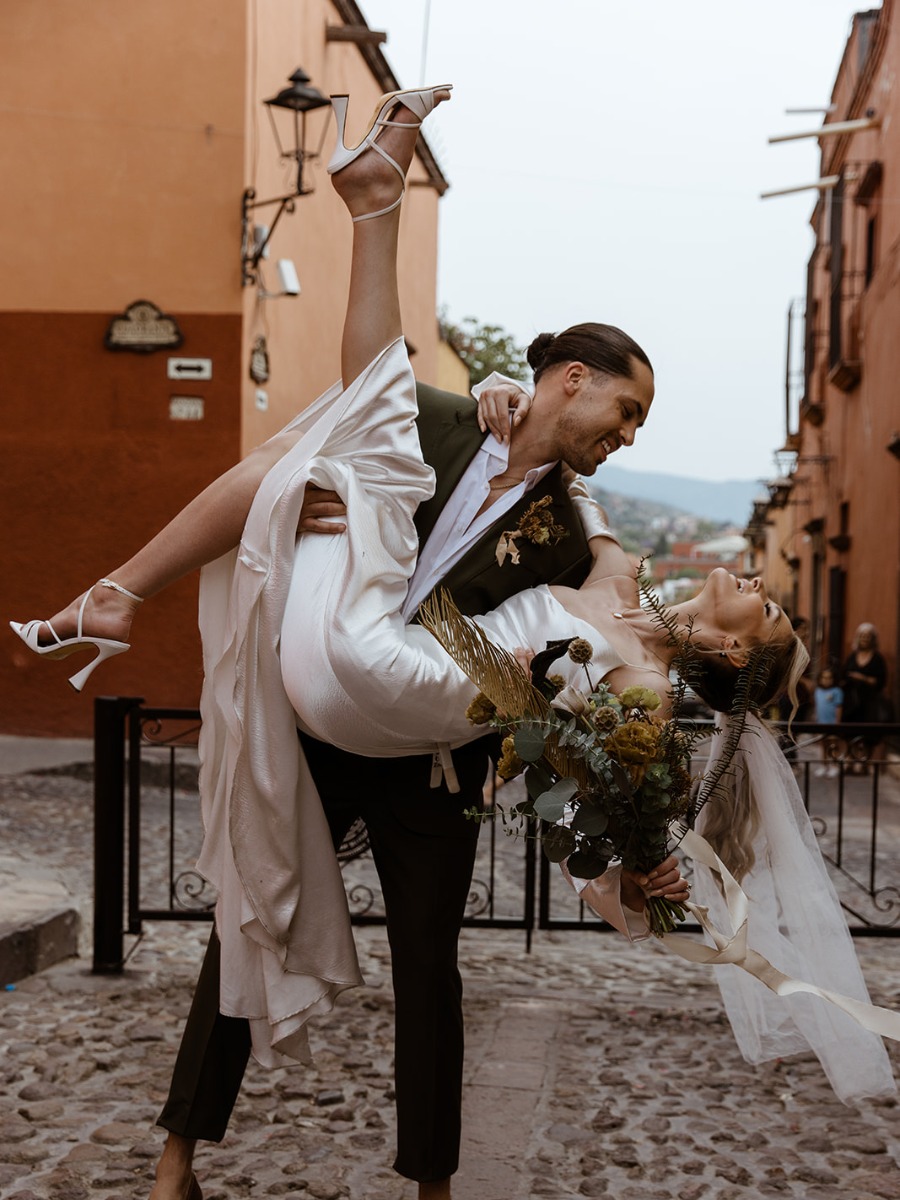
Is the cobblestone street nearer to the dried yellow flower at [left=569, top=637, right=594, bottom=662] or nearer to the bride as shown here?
the bride

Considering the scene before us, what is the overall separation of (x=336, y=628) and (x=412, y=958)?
28.3 inches

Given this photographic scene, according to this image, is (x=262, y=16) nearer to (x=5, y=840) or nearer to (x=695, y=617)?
(x=5, y=840)

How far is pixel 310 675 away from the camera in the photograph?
7.98ft

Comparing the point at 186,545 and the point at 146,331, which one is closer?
the point at 186,545

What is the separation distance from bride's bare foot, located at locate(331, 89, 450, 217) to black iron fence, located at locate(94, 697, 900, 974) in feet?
3.95

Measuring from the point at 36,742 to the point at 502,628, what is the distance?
8.78 m

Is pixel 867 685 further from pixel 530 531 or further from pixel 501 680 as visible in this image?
pixel 501 680

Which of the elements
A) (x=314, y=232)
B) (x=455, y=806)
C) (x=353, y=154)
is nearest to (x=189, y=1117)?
(x=455, y=806)

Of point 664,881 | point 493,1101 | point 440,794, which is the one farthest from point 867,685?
point 664,881

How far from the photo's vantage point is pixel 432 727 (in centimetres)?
248

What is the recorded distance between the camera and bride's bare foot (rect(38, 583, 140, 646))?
2.68 m

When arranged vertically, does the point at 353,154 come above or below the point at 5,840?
above

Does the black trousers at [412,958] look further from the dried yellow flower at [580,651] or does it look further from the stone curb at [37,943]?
the stone curb at [37,943]

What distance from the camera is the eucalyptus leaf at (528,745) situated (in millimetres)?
2285
